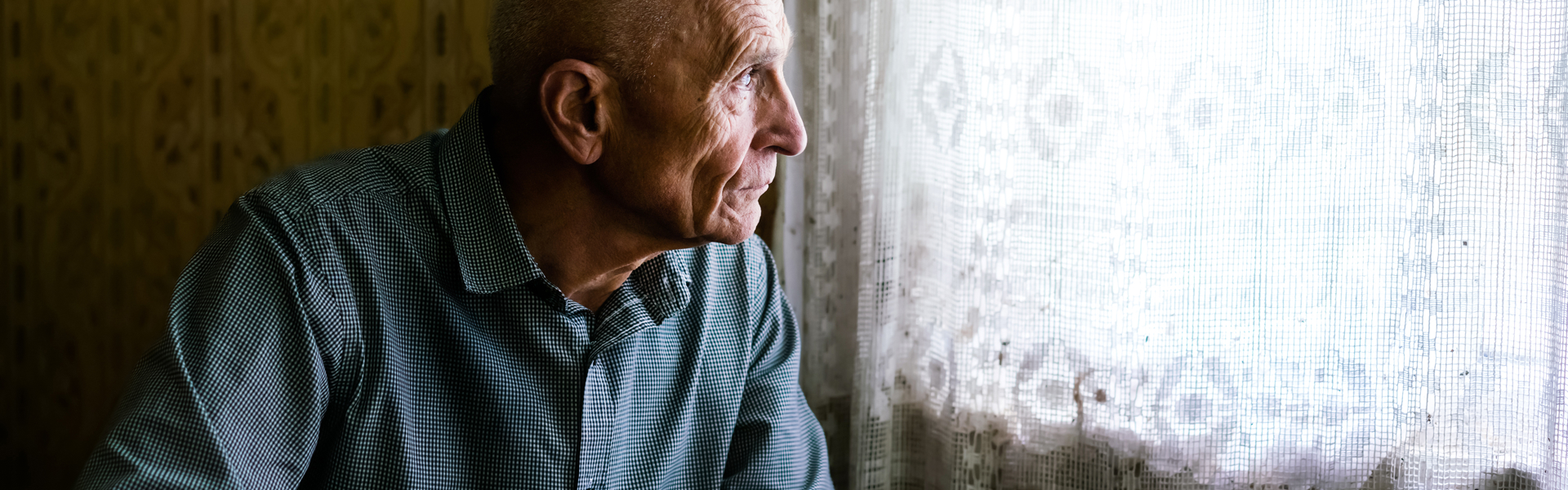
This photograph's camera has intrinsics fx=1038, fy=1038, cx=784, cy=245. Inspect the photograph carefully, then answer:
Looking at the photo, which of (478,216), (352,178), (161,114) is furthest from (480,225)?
(161,114)

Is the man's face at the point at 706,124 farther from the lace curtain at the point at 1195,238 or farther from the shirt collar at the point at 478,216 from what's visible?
the lace curtain at the point at 1195,238

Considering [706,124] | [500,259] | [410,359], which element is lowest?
[410,359]

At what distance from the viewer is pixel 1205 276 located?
4.20ft

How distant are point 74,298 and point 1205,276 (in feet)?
6.22

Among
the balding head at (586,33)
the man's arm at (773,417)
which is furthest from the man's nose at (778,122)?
the man's arm at (773,417)

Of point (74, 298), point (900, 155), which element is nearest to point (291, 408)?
point (900, 155)

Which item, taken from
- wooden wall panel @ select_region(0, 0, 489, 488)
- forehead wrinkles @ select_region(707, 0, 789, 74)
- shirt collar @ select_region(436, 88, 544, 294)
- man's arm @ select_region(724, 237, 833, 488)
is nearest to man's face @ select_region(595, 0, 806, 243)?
forehead wrinkles @ select_region(707, 0, 789, 74)

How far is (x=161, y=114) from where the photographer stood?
5.99 feet

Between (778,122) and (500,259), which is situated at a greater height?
(778,122)

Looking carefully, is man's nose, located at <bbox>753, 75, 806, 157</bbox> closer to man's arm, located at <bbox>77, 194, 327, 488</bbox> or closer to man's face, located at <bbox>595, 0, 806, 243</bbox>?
man's face, located at <bbox>595, 0, 806, 243</bbox>

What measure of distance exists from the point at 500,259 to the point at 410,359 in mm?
150

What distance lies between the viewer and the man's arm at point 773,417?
4.58ft

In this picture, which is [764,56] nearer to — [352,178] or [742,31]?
[742,31]

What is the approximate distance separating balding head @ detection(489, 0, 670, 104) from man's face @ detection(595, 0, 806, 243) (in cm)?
2
